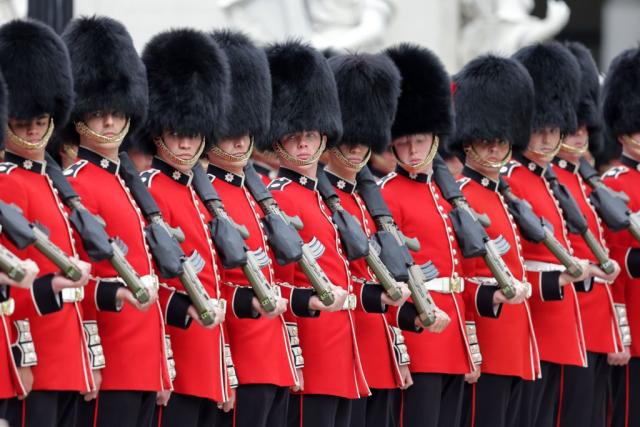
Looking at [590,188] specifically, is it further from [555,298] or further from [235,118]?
[235,118]

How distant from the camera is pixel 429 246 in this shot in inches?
288

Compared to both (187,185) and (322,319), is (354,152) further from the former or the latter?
(187,185)

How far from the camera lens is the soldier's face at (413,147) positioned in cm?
742

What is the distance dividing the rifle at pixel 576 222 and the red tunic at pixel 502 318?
17.9 inches

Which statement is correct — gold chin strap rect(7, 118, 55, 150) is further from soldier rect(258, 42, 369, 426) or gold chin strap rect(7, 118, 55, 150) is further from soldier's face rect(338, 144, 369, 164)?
soldier's face rect(338, 144, 369, 164)

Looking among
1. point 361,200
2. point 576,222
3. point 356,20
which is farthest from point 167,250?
point 356,20

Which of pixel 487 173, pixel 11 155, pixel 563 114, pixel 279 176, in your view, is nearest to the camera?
pixel 11 155

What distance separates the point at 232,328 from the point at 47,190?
99 centimetres

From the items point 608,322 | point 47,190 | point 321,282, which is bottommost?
point 608,322

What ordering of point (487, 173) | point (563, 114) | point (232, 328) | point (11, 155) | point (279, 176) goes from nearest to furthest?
point (11, 155)
point (232, 328)
point (279, 176)
point (487, 173)
point (563, 114)

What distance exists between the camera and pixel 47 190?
5.94 metres

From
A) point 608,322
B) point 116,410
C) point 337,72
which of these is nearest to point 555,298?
point 608,322

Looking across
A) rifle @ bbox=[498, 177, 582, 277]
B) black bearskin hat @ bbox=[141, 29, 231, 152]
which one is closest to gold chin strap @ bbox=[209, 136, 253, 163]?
black bearskin hat @ bbox=[141, 29, 231, 152]

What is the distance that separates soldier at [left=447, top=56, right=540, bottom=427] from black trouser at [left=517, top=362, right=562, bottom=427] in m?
0.10
